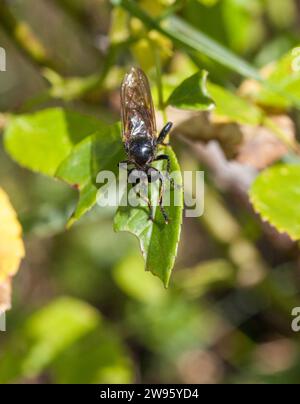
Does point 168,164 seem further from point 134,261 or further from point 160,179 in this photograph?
point 134,261

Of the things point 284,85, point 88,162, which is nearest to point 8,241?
point 88,162

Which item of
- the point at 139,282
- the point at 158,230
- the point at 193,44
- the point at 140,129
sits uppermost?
the point at 139,282

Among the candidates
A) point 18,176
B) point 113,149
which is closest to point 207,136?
point 113,149

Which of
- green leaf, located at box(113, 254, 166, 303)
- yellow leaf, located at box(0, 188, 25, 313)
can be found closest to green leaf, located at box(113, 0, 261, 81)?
yellow leaf, located at box(0, 188, 25, 313)

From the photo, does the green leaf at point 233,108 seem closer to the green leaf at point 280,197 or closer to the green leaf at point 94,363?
the green leaf at point 280,197

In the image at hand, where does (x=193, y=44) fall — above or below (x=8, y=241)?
above
